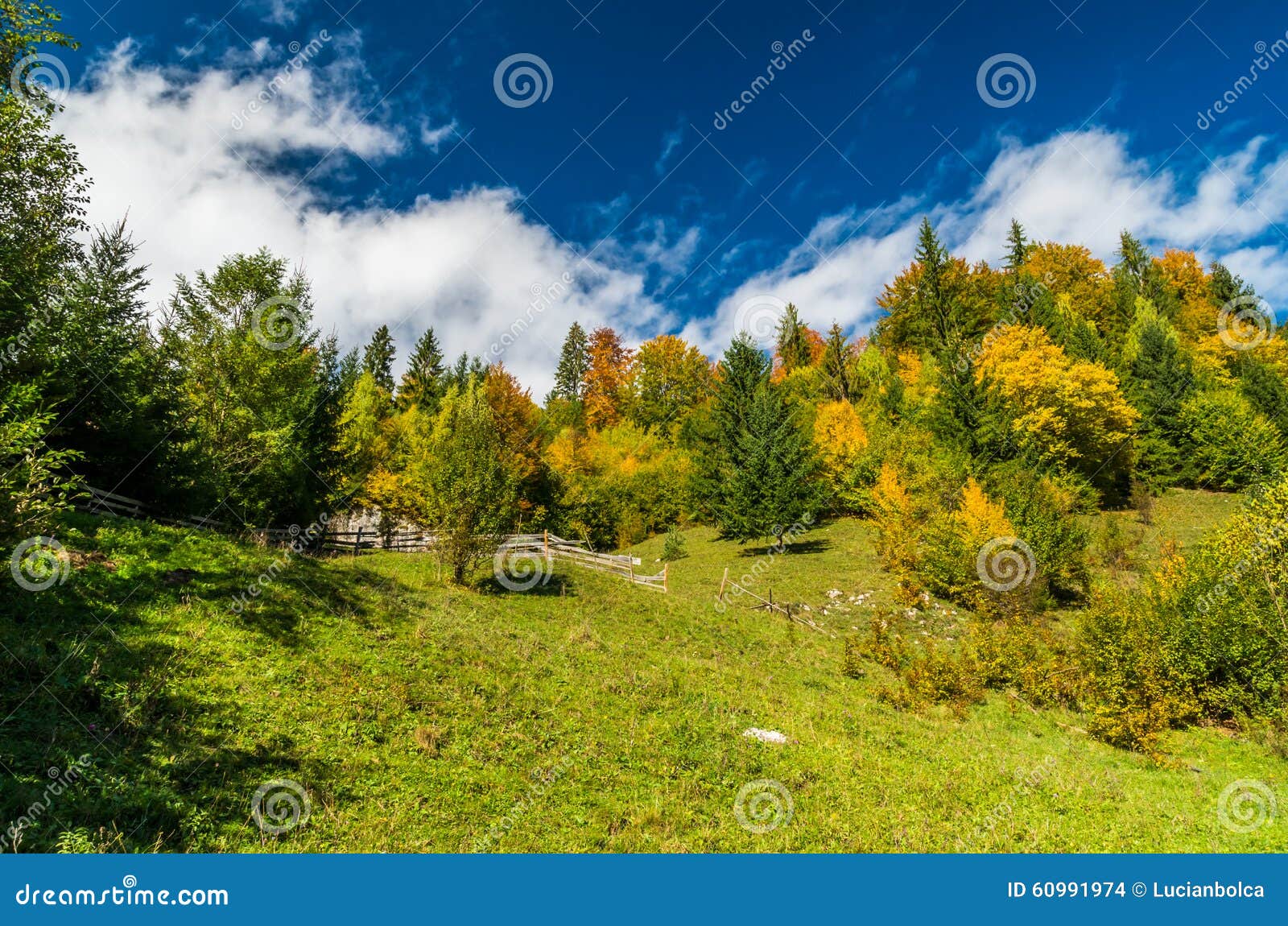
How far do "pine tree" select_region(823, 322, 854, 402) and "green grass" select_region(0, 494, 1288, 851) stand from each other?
38.7m

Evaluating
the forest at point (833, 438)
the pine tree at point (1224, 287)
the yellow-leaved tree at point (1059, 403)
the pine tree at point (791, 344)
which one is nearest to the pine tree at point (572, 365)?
the forest at point (833, 438)

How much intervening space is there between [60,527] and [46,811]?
951 centimetres

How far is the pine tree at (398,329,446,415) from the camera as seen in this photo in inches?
2092

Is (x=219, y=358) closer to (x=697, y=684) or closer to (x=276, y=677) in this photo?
(x=276, y=677)

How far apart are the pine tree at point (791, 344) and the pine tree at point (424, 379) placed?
1474 inches

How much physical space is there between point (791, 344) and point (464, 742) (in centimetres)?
5812

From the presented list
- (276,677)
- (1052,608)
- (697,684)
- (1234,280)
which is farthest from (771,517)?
(1234,280)

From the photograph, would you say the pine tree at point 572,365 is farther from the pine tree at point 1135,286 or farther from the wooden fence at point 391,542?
the pine tree at point 1135,286

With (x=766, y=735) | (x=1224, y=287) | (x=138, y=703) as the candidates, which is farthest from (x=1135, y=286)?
(x=138, y=703)

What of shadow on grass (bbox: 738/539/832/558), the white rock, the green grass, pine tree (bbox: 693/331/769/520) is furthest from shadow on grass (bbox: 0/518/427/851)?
pine tree (bbox: 693/331/769/520)

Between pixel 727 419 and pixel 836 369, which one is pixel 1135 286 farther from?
pixel 727 419

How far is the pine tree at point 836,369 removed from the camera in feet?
167

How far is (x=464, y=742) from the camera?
9.10 m

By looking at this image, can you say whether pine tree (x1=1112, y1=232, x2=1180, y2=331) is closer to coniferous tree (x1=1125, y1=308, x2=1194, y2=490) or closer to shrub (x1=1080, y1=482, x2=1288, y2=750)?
coniferous tree (x1=1125, y1=308, x2=1194, y2=490)
